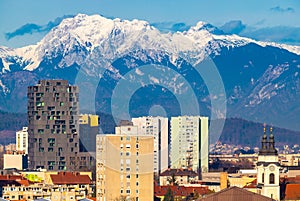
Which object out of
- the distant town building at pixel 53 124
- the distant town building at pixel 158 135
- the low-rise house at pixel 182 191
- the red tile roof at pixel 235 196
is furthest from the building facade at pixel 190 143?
the red tile roof at pixel 235 196

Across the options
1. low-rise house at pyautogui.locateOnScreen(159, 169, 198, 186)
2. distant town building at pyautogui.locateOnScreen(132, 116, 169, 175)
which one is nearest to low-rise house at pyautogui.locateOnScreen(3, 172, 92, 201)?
low-rise house at pyautogui.locateOnScreen(159, 169, 198, 186)

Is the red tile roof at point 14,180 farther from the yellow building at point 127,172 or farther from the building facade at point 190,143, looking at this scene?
the building facade at point 190,143

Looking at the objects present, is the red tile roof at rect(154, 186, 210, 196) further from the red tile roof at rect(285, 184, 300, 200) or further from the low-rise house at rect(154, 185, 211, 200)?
the red tile roof at rect(285, 184, 300, 200)

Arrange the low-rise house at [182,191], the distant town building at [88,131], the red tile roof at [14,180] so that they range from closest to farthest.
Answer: the low-rise house at [182,191]
the red tile roof at [14,180]
the distant town building at [88,131]

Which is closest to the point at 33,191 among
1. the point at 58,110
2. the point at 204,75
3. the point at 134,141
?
the point at 134,141

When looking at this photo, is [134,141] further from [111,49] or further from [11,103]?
[111,49]

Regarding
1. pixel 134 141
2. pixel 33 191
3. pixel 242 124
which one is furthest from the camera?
pixel 242 124
